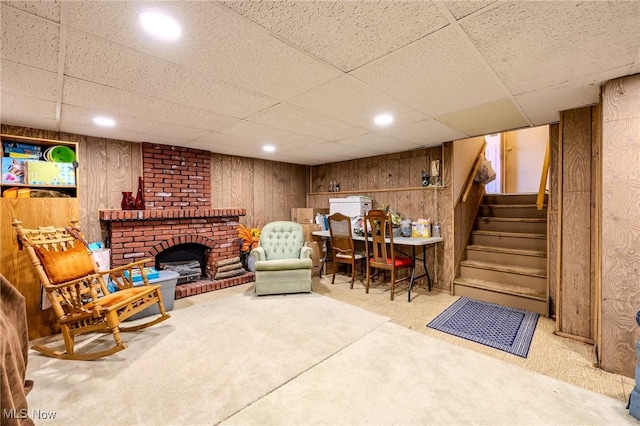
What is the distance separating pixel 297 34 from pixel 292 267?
2.80 metres

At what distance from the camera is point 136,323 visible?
2.91m

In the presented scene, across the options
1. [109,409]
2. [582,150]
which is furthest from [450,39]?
[109,409]

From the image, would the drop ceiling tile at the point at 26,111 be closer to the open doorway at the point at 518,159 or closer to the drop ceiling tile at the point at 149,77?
the drop ceiling tile at the point at 149,77

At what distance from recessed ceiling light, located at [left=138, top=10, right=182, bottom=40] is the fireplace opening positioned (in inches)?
128

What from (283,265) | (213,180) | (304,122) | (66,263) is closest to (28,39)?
(66,263)

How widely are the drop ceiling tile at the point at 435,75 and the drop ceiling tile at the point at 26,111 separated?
257 centimetres

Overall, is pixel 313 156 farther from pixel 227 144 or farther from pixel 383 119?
pixel 383 119

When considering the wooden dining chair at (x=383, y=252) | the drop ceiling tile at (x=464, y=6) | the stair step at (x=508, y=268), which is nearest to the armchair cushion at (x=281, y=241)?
the wooden dining chair at (x=383, y=252)

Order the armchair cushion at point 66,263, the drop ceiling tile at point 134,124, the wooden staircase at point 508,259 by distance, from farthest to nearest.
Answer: the wooden staircase at point 508,259, the drop ceiling tile at point 134,124, the armchair cushion at point 66,263

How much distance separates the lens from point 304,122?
117 inches

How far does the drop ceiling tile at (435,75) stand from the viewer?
156 centimetres

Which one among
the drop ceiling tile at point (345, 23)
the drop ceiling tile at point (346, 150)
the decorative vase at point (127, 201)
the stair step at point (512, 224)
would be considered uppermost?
the drop ceiling tile at point (346, 150)

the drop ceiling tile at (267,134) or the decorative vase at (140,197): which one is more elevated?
the drop ceiling tile at (267,134)

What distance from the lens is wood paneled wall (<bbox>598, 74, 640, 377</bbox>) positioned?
191cm
